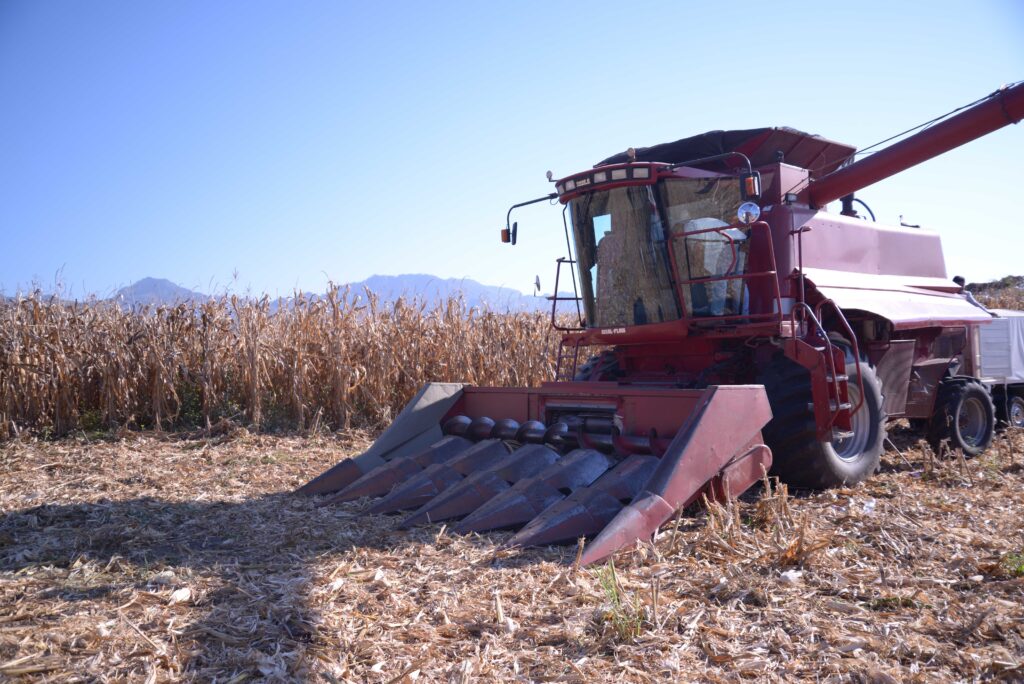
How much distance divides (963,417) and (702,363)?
11.1 feet

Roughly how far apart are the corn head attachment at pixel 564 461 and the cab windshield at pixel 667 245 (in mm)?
869

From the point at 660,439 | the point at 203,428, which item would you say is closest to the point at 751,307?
the point at 660,439

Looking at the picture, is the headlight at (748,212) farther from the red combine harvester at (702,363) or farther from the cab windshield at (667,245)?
the cab windshield at (667,245)

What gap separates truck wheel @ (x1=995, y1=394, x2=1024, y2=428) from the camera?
9016 mm

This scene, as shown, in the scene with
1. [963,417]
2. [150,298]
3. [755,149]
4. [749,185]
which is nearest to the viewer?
[749,185]

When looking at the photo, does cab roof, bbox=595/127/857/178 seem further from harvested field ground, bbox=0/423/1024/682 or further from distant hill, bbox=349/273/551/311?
distant hill, bbox=349/273/551/311

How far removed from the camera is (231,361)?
9516mm

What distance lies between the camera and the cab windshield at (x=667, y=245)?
5941 millimetres

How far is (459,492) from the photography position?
5.00 metres

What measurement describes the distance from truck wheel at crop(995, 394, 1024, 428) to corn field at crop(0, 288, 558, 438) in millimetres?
5291

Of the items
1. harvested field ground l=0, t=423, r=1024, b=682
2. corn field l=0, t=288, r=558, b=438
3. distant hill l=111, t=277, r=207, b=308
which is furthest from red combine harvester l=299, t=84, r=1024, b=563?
distant hill l=111, t=277, r=207, b=308

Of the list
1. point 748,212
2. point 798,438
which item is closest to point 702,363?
point 798,438

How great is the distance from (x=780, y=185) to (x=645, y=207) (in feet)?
4.07

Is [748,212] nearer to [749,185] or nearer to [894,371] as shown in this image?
[749,185]
